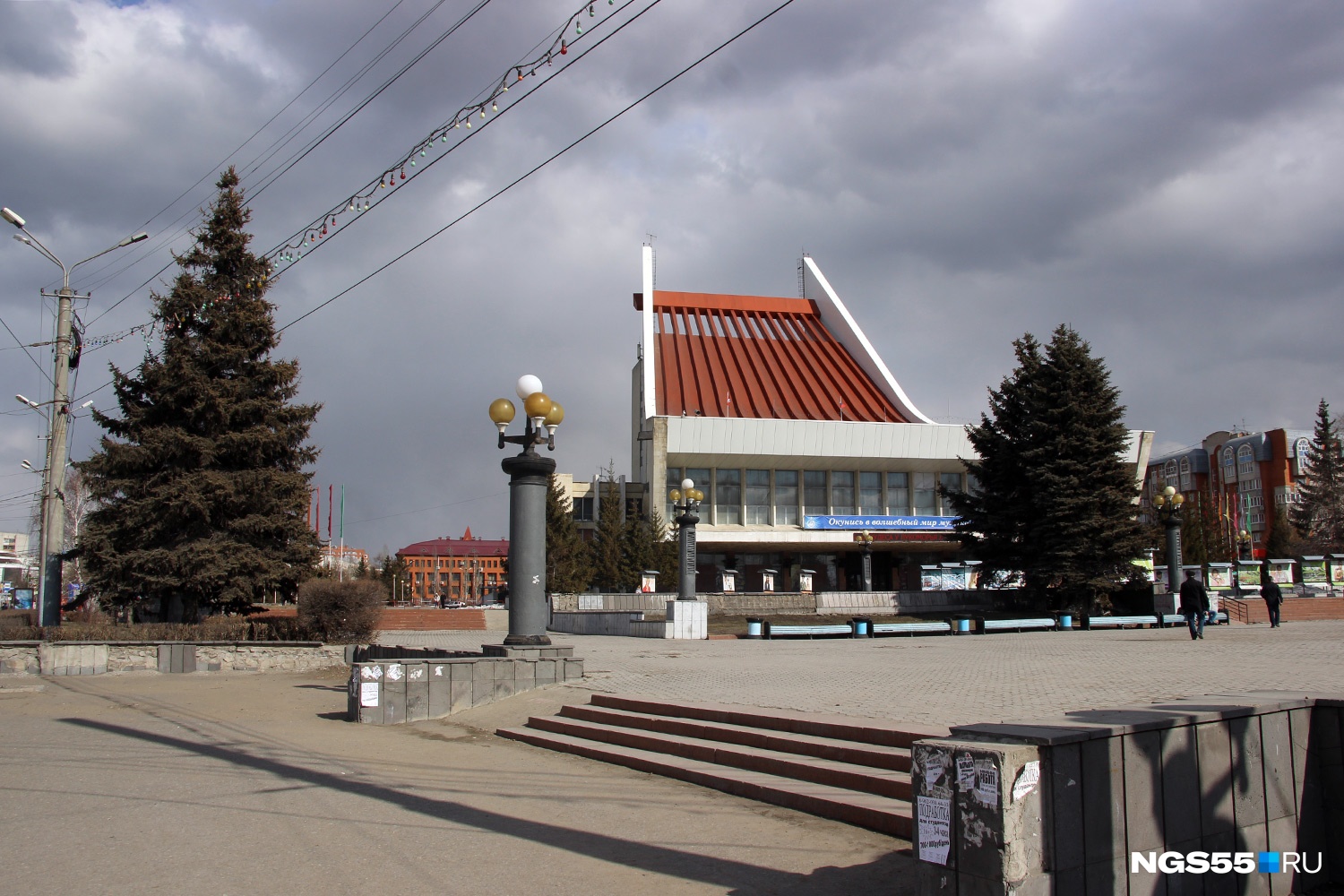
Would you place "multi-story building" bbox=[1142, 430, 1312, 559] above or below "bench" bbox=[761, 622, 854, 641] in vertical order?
above

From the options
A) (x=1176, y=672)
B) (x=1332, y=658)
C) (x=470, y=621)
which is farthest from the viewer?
(x=470, y=621)

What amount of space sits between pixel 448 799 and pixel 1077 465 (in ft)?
90.0

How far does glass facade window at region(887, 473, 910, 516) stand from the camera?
2202 inches

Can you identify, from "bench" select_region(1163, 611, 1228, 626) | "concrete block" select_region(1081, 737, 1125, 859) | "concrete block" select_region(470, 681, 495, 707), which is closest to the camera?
"concrete block" select_region(1081, 737, 1125, 859)

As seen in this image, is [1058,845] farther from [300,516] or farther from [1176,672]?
[300,516]

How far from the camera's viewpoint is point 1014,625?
2584 centimetres

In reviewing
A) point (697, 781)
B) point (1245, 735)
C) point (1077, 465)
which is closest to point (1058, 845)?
point (1245, 735)

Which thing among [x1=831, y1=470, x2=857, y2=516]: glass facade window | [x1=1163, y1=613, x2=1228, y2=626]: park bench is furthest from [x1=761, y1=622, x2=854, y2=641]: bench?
[x1=831, y1=470, x2=857, y2=516]: glass facade window

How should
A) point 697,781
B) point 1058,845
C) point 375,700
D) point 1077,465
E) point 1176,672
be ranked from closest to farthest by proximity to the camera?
1. point 1058,845
2. point 697,781
3. point 375,700
4. point 1176,672
5. point 1077,465

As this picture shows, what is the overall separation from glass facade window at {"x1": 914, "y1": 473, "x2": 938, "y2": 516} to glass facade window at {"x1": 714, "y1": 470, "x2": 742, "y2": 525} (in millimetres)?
10713

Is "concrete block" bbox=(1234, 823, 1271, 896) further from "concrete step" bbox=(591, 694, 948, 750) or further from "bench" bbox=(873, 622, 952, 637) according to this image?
"bench" bbox=(873, 622, 952, 637)

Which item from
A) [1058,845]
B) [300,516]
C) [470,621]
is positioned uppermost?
[300,516]

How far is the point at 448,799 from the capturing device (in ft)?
22.3

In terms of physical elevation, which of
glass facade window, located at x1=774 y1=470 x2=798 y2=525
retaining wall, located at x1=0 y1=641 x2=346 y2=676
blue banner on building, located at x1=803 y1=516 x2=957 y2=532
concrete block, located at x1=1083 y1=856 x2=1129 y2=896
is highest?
glass facade window, located at x1=774 y1=470 x2=798 y2=525
